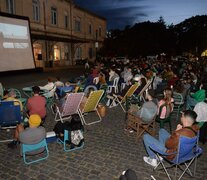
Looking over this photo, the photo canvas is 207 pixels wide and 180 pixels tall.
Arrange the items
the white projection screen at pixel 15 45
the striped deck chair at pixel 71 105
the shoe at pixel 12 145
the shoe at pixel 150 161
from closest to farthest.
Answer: the shoe at pixel 150 161, the shoe at pixel 12 145, the striped deck chair at pixel 71 105, the white projection screen at pixel 15 45

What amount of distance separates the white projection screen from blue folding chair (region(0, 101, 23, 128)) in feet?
39.5

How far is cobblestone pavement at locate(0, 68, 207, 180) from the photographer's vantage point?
12.0 feet

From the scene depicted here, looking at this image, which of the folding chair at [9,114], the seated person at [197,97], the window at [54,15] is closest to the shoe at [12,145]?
the folding chair at [9,114]

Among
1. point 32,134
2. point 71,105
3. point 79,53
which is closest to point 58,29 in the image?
point 79,53

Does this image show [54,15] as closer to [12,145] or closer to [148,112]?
[12,145]

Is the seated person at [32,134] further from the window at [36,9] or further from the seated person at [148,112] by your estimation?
the window at [36,9]

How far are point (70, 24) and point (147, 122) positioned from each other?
29804 mm

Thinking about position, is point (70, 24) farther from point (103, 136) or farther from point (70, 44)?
point (103, 136)

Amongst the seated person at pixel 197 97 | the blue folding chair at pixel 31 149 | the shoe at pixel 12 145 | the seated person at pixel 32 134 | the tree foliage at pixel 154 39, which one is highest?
the tree foliage at pixel 154 39

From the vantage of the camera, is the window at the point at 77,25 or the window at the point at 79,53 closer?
the window at the point at 77,25

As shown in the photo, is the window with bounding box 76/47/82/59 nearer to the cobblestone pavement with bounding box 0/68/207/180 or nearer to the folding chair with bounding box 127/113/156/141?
the cobblestone pavement with bounding box 0/68/207/180

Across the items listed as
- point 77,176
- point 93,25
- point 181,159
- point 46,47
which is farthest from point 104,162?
point 93,25

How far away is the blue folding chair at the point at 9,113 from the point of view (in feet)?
16.3

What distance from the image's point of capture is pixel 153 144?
3549 mm
